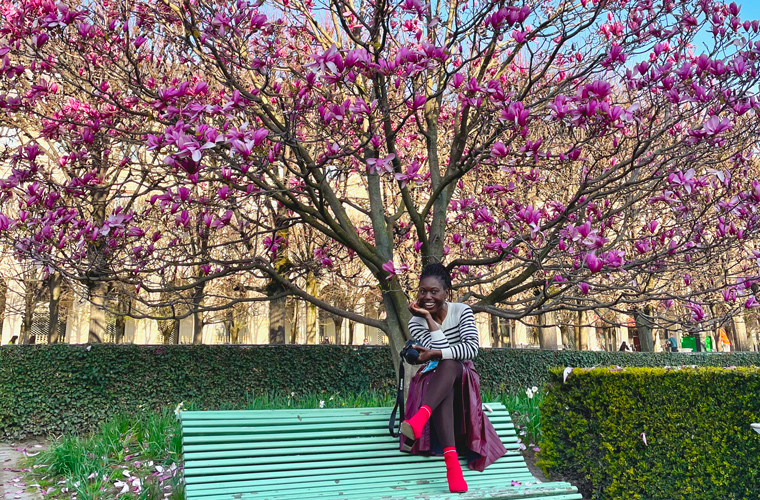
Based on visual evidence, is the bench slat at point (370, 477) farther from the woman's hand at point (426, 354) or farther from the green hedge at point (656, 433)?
the green hedge at point (656, 433)

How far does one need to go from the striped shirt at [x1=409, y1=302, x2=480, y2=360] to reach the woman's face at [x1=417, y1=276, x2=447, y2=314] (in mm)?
101

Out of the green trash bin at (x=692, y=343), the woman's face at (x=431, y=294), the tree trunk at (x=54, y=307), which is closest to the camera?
the woman's face at (x=431, y=294)

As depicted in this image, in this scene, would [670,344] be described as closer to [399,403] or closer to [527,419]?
[527,419]

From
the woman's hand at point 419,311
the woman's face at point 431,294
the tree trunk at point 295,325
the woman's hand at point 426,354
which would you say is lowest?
the woman's hand at point 426,354

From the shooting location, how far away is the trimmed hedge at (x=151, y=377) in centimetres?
759

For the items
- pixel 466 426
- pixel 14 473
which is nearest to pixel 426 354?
pixel 466 426

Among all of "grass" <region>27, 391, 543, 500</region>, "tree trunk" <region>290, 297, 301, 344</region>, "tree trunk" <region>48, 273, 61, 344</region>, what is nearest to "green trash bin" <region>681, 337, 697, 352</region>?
"tree trunk" <region>290, 297, 301, 344</region>

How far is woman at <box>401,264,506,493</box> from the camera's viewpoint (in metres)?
3.63

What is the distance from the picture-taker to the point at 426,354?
3.67 m

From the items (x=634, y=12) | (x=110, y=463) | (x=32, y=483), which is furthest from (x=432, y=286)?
(x=32, y=483)

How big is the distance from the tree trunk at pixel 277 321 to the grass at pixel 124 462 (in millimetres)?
4570

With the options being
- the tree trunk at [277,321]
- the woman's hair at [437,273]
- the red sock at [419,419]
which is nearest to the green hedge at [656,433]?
the woman's hair at [437,273]

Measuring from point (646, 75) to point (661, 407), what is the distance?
8.89 ft

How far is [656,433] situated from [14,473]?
612 centimetres
